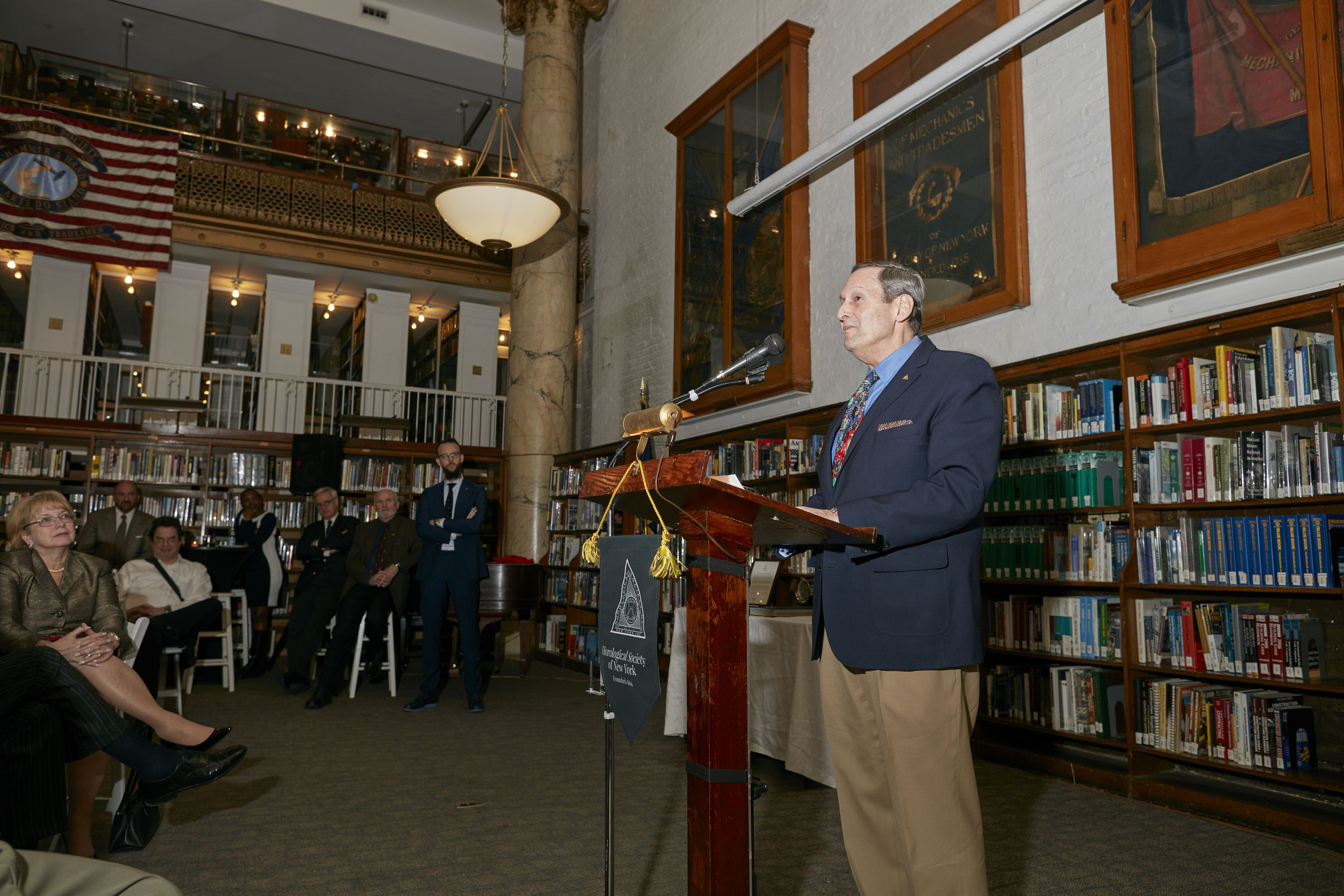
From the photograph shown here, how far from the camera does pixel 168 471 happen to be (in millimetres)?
9320

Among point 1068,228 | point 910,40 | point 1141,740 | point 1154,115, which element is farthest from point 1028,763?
point 910,40

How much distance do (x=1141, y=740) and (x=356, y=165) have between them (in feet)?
44.1

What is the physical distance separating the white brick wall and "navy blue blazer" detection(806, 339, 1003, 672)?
2800 mm

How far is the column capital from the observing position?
9.75m

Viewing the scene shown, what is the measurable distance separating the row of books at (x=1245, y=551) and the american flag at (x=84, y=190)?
399 inches

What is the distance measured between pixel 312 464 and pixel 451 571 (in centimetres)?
447

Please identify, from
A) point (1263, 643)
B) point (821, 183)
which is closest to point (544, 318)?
point (821, 183)

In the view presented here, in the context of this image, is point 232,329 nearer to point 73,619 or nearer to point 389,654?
point 389,654

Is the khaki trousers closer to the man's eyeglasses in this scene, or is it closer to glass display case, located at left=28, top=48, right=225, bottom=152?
the man's eyeglasses

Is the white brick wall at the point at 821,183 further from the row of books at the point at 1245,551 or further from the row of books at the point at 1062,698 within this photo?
the row of books at the point at 1062,698

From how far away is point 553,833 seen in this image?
9.93 feet

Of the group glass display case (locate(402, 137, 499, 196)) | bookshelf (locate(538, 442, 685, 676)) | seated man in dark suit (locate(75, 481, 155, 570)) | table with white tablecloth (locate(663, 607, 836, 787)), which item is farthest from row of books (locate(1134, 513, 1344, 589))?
glass display case (locate(402, 137, 499, 196))

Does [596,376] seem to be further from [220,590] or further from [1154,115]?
[1154,115]

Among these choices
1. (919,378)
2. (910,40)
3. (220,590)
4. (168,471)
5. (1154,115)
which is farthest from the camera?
(168,471)
